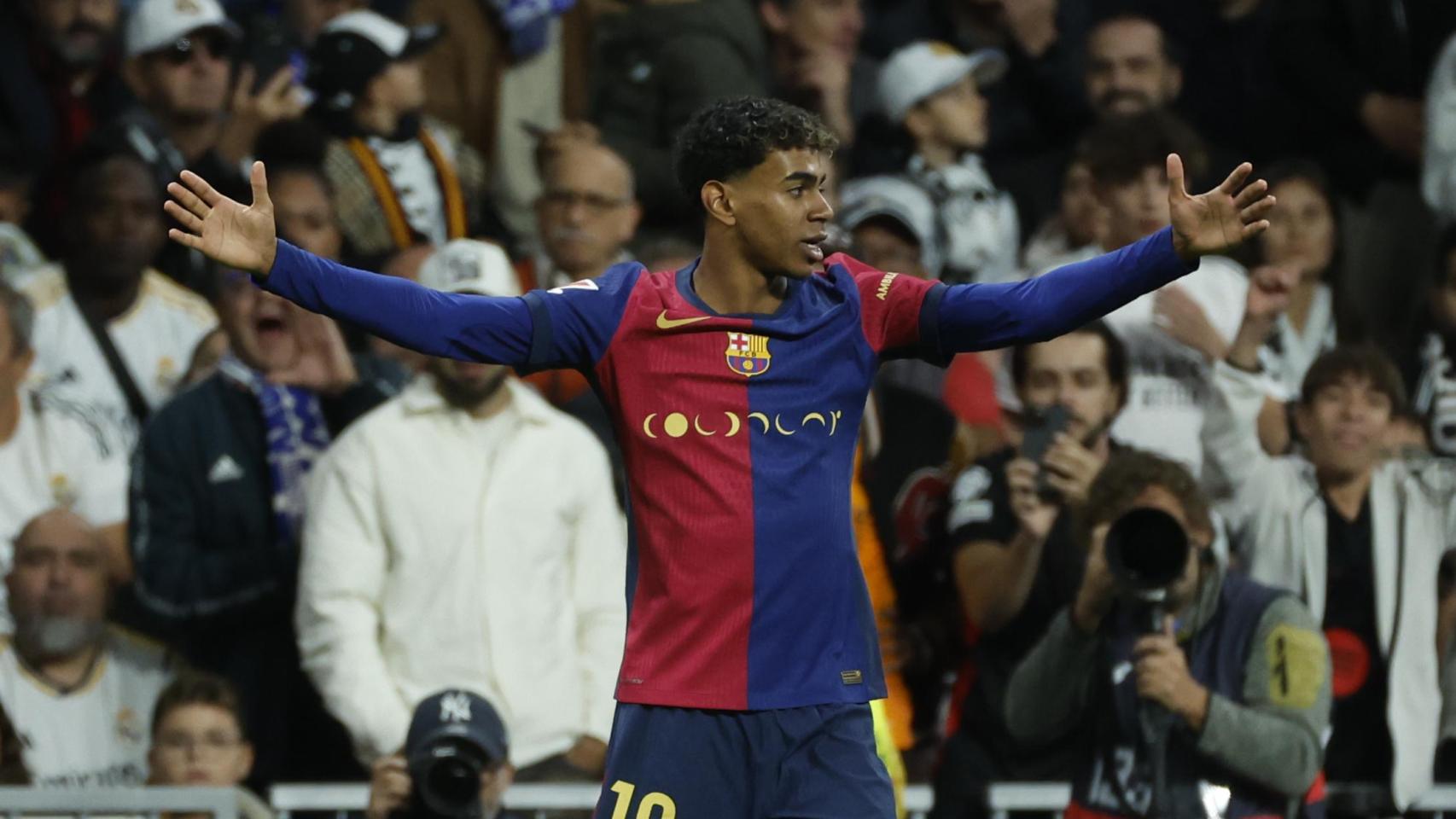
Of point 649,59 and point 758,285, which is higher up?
point 649,59

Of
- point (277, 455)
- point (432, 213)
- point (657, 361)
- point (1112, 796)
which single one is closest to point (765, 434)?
point (657, 361)

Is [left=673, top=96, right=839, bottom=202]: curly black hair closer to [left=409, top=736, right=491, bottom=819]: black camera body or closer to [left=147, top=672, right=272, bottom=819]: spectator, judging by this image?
[left=409, top=736, right=491, bottom=819]: black camera body

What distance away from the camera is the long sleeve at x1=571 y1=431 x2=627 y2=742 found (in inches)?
275

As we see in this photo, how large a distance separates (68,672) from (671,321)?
10.5 feet

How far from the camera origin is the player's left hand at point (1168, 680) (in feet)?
20.6

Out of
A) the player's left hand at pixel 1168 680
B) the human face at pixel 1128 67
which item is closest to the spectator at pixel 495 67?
the human face at pixel 1128 67

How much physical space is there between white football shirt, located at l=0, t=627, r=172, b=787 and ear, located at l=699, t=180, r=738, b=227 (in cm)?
317

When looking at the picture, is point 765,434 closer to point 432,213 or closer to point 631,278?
point 631,278

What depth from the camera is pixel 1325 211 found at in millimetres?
8469

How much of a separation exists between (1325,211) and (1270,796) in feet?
9.18

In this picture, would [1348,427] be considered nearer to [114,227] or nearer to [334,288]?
[334,288]

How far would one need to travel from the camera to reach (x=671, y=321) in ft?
15.8

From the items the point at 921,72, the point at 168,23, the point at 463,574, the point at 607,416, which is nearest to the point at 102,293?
the point at 168,23

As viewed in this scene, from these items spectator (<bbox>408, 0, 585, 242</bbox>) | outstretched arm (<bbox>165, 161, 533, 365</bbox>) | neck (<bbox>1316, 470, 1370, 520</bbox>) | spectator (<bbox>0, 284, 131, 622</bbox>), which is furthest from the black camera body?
spectator (<bbox>408, 0, 585, 242</bbox>)
